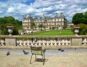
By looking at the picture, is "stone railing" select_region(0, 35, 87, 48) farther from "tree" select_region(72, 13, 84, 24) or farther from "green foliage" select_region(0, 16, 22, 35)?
"tree" select_region(72, 13, 84, 24)

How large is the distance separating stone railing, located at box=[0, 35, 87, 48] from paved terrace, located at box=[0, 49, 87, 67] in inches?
19.2

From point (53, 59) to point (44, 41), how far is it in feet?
6.81

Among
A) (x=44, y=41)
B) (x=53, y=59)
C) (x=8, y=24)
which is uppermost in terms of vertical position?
(x=8, y=24)

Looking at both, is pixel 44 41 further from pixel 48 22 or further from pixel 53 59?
pixel 48 22

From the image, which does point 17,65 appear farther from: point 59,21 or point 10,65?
point 59,21

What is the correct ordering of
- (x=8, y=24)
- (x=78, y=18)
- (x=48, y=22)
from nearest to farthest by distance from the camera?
(x=8, y=24) → (x=78, y=18) → (x=48, y=22)

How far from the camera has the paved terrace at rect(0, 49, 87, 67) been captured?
898cm

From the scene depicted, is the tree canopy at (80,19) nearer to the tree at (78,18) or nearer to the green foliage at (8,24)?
the tree at (78,18)

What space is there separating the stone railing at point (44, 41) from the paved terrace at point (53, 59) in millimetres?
489

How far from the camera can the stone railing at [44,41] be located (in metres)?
11.3

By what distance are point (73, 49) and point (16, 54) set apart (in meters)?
3.00

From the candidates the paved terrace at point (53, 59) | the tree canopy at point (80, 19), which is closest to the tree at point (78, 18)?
the tree canopy at point (80, 19)

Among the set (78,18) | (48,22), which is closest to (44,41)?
(78,18)

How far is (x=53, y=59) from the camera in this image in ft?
31.7
